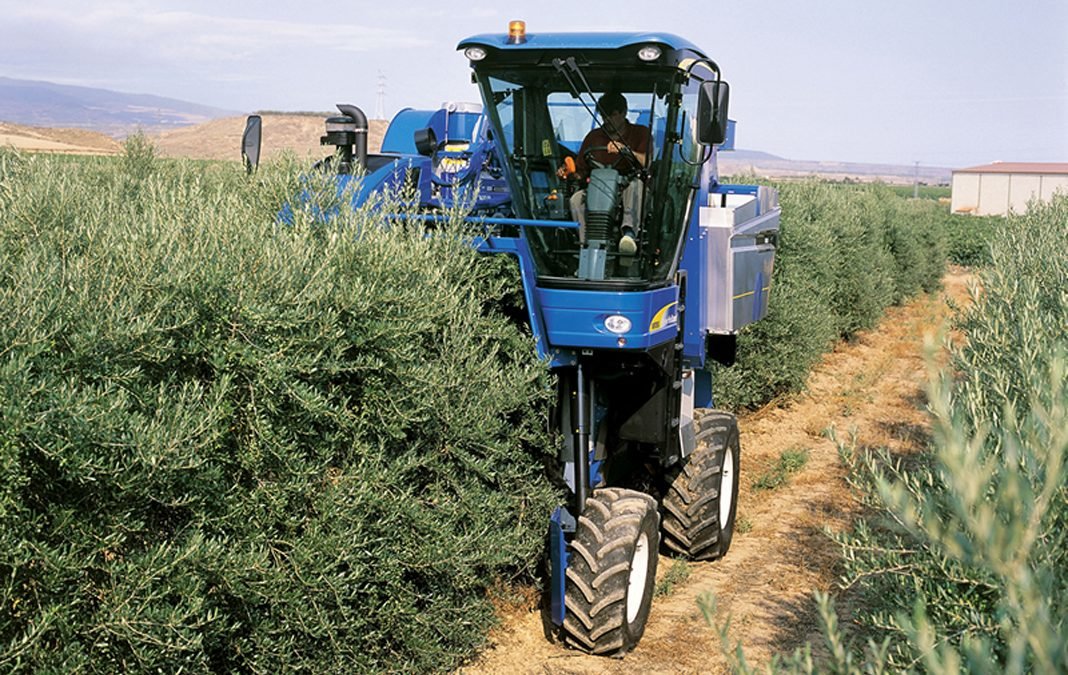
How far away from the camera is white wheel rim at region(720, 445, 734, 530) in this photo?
288 inches

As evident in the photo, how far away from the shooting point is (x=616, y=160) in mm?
5957

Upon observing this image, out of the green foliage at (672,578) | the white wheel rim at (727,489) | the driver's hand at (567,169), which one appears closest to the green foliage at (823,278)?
the white wheel rim at (727,489)

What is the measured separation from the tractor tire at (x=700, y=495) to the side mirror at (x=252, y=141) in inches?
132

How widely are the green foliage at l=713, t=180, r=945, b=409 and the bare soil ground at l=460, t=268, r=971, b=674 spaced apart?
1.90 ft

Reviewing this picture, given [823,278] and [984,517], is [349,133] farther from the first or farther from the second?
[823,278]

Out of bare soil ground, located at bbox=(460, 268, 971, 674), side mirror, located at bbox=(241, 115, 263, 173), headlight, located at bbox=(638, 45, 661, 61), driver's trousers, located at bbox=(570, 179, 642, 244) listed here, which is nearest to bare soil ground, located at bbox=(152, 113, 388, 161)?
bare soil ground, located at bbox=(460, 268, 971, 674)

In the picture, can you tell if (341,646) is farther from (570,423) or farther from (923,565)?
(923,565)

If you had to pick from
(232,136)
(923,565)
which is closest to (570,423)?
(923,565)

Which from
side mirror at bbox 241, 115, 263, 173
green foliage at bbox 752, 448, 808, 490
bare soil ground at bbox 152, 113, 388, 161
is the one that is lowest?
green foliage at bbox 752, 448, 808, 490

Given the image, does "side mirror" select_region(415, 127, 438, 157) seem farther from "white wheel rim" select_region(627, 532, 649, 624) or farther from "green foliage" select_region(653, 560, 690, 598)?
"green foliage" select_region(653, 560, 690, 598)

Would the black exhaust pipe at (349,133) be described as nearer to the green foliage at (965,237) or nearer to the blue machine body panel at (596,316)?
the blue machine body panel at (596,316)

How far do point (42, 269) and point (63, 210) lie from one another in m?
1.43

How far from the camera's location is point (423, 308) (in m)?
4.89

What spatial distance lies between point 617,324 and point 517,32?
5.77ft
